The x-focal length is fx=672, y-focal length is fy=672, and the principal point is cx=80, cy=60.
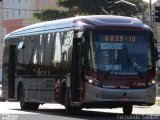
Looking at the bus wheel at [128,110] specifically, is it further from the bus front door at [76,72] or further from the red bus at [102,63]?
the bus front door at [76,72]

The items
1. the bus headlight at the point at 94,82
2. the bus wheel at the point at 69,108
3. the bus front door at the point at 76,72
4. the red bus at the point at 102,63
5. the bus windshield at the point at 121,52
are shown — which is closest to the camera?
the bus headlight at the point at 94,82

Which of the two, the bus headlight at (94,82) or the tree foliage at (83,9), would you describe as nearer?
the bus headlight at (94,82)

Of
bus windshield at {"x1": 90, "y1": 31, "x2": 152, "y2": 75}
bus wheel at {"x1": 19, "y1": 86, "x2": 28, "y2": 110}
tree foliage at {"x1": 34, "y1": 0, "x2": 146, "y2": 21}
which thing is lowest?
bus wheel at {"x1": 19, "y1": 86, "x2": 28, "y2": 110}

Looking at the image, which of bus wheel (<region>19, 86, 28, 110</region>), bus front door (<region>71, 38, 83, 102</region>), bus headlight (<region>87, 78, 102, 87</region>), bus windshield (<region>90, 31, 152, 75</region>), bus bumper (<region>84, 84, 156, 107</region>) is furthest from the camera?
bus wheel (<region>19, 86, 28, 110</region>)

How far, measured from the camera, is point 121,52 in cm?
2277

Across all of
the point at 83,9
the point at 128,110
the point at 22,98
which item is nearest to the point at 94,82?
the point at 128,110

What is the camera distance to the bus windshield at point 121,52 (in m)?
22.5

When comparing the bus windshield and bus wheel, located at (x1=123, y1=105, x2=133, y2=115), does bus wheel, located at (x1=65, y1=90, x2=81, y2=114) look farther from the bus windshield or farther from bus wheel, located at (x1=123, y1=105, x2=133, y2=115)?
the bus windshield

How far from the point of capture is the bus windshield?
22.5 m

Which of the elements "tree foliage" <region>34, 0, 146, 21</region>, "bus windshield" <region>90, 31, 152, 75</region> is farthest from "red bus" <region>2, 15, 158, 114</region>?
"tree foliage" <region>34, 0, 146, 21</region>

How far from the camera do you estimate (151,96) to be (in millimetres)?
22766

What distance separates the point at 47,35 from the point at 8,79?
5.23 meters

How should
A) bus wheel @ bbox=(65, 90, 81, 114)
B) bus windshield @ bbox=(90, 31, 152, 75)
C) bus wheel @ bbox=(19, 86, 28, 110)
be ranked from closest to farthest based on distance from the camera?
bus windshield @ bbox=(90, 31, 152, 75) < bus wheel @ bbox=(65, 90, 81, 114) < bus wheel @ bbox=(19, 86, 28, 110)

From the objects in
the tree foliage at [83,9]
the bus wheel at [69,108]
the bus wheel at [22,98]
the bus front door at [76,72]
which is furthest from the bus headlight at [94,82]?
the tree foliage at [83,9]
